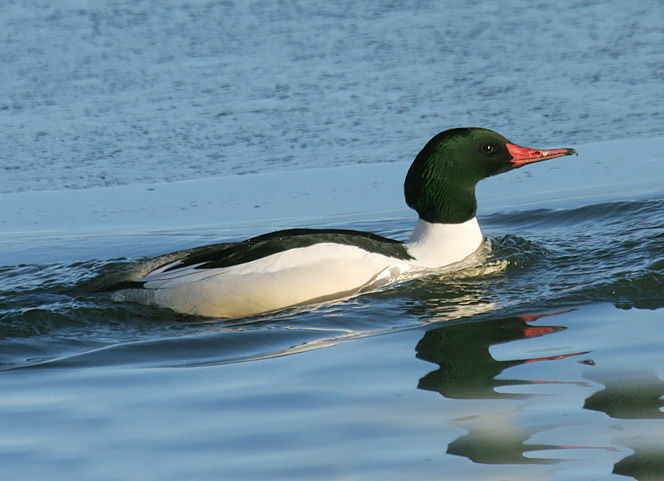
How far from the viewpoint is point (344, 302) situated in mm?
5547

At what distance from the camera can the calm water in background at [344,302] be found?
3391mm

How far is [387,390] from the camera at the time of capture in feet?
12.7

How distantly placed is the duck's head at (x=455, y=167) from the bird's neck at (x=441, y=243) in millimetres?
43

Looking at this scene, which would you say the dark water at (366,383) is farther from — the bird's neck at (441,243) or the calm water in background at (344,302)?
the bird's neck at (441,243)

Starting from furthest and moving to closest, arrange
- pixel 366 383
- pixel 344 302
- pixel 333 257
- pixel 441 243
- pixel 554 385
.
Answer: pixel 441 243 < pixel 333 257 < pixel 344 302 < pixel 366 383 < pixel 554 385

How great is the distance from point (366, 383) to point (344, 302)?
1.59 m

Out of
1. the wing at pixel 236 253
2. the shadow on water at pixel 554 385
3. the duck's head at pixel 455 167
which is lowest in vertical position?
the shadow on water at pixel 554 385

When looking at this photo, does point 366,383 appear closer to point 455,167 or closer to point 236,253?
point 236,253

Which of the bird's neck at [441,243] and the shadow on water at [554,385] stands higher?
the bird's neck at [441,243]

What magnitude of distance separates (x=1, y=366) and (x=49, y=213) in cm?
314

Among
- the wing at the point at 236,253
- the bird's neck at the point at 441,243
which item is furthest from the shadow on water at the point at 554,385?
the bird's neck at the point at 441,243

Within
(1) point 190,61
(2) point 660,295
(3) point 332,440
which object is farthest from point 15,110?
(3) point 332,440

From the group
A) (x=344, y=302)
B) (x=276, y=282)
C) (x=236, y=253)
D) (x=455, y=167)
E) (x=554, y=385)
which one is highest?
(x=455, y=167)

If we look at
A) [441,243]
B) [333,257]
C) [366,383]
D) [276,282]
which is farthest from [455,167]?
[366,383]
